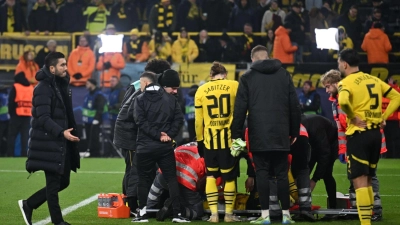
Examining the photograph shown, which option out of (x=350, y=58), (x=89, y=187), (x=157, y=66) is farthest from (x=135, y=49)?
(x=350, y=58)

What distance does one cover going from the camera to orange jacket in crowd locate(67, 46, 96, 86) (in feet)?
77.6

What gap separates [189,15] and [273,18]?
2.53 metres

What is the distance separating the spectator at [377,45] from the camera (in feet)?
76.7

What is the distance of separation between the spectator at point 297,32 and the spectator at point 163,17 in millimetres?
3376

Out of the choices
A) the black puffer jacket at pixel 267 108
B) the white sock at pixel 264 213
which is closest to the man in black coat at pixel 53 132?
the black puffer jacket at pixel 267 108

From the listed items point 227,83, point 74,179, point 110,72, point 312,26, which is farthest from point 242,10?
point 227,83

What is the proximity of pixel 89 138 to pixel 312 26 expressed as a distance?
7165 millimetres

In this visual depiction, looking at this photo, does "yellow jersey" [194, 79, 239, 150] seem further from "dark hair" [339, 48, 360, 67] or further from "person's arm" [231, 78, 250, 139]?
"dark hair" [339, 48, 360, 67]

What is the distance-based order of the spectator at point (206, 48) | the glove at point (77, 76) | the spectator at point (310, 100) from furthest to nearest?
the spectator at point (206, 48), the glove at point (77, 76), the spectator at point (310, 100)

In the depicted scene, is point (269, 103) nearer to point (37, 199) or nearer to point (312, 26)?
point (37, 199)

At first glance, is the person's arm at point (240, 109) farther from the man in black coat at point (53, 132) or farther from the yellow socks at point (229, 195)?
the man in black coat at point (53, 132)

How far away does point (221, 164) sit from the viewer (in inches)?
414

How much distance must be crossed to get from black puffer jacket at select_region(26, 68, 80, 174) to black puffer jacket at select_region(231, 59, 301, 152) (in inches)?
79.1

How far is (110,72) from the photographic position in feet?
77.7
